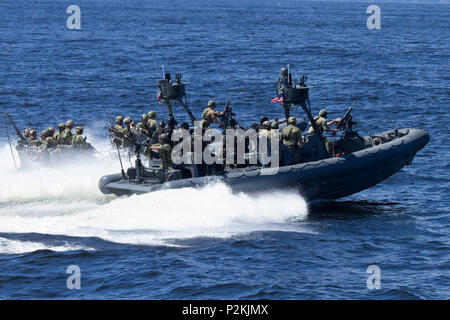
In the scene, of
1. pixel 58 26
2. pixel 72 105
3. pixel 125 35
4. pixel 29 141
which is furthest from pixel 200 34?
pixel 29 141

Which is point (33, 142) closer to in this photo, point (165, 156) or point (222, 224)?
point (165, 156)

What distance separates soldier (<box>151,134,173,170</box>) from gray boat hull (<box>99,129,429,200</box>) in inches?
21.8

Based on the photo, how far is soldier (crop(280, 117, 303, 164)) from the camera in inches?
664

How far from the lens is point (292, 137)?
16.9 m

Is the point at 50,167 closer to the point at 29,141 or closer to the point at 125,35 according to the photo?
the point at 29,141

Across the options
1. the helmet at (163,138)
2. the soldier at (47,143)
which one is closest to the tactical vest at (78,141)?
the soldier at (47,143)

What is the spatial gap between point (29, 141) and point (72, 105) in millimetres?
12333

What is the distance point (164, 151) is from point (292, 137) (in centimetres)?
306

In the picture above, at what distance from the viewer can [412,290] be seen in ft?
40.9

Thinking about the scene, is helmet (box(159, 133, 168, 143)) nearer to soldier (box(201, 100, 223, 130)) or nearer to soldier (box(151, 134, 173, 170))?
soldier (box(151, 134, 173, 170))

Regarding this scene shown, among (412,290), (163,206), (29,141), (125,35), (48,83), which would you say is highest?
(125,35)
